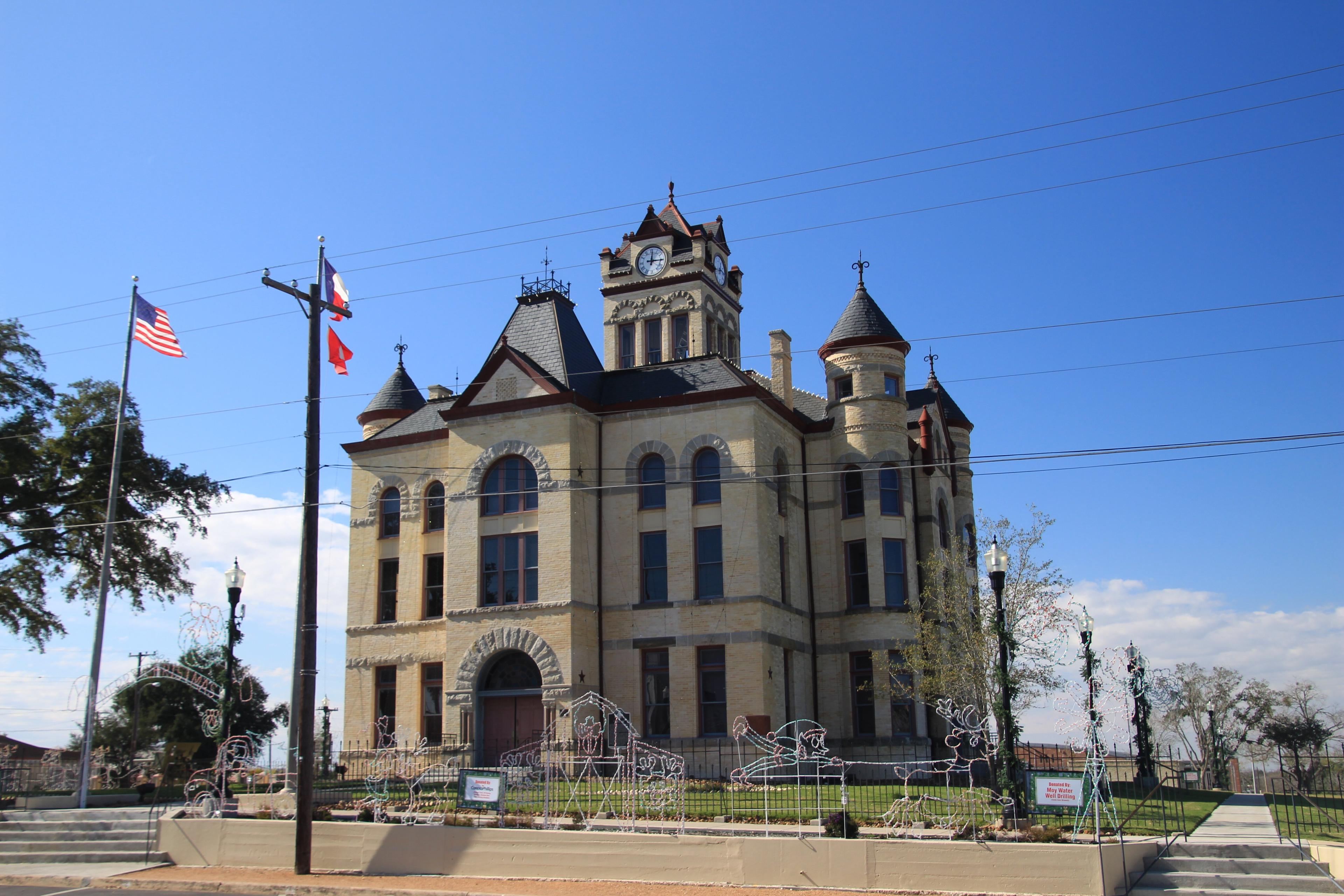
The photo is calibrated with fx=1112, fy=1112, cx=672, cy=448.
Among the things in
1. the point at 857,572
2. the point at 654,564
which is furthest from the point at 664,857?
the point at 857,572

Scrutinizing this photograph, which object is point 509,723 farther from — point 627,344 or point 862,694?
point 627,344

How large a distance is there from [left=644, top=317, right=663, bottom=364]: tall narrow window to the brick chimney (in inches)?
180

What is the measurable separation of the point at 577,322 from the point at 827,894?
1006 inches

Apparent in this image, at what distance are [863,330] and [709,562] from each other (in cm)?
948

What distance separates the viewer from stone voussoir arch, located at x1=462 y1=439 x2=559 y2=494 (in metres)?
34.1

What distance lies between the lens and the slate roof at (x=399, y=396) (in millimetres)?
42769

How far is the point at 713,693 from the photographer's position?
32.6 metres

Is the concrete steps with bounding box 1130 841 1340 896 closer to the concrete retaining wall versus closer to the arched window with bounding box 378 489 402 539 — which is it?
the concrete retaining wall

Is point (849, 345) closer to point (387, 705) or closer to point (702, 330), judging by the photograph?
point (702, 330)

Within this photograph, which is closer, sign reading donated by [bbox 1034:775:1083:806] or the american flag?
sign reading donated by [bbox 1034:775:1083:806]

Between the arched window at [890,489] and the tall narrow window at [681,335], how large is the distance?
855cm

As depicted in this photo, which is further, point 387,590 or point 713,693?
point 387,590

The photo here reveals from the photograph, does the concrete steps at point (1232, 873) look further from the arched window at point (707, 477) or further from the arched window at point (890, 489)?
the arched window at point (890, 489)

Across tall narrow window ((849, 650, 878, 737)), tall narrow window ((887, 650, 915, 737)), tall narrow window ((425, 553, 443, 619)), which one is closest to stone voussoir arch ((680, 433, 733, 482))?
tall narrow window ((849, 650, 878, 737))
